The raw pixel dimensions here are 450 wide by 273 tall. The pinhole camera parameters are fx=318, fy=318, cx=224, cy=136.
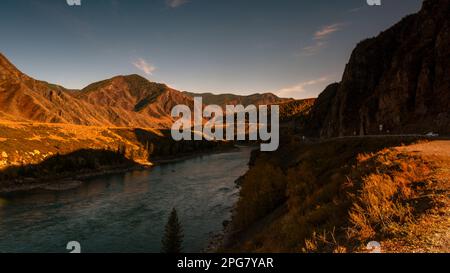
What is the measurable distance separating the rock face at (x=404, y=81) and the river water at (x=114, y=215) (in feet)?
117

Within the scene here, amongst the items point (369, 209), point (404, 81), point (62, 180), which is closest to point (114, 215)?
point (62, 180)

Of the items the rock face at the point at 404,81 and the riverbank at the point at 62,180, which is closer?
the rock face at the point at 404,81

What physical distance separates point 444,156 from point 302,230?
11004mm

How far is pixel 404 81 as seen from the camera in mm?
65062

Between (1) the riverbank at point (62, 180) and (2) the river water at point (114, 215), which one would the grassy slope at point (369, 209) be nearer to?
(2) the river water at point (114, 215)

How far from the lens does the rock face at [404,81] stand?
55.9m

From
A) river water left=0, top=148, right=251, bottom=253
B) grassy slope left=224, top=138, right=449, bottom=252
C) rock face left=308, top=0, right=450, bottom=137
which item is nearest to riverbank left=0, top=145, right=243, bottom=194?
river water left=0, top=148, right=251, bottom=253

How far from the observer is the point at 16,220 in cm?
5266

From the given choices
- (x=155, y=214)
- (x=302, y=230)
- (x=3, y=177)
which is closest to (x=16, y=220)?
(x=155, y=214)

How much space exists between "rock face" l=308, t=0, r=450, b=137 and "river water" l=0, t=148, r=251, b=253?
3564 centimetres

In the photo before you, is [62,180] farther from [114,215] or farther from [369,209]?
[369,209]

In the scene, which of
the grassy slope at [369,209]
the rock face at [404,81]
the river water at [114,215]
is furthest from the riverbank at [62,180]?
the grassy slope at [369,209]

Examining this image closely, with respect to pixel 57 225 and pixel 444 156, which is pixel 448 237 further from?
pixel 57 225

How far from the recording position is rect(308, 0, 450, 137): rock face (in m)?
55.9
